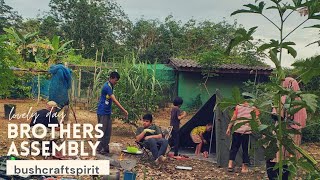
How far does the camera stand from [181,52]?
943 inches

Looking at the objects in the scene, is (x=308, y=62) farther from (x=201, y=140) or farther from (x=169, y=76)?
(x=169, y=76)

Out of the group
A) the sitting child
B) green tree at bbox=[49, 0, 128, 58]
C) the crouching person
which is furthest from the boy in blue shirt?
green tree at bbox=[49, 0, 128, 58]

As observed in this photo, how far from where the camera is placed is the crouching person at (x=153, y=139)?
7445 mm

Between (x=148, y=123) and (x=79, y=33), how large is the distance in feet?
57.0

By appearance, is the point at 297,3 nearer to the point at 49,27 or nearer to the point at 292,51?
the point at 292,51

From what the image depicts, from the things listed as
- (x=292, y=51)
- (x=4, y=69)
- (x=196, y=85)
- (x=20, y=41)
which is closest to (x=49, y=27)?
(x=20, y=41)

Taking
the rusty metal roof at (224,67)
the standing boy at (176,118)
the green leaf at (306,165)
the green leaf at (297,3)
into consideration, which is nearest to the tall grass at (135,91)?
the standing boy at (176,118)

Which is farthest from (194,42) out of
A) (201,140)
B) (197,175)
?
(197,175)

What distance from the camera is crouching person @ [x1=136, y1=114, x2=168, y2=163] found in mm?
7445

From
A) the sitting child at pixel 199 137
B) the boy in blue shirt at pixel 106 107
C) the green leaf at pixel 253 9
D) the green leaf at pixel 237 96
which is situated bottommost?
the sitting child at pixel 199 137

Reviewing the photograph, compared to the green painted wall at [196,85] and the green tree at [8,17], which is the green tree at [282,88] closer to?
the green painted wall at [196,85]

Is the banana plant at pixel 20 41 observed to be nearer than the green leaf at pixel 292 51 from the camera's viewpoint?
No

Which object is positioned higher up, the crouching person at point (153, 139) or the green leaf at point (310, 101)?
the green leaf at point (310, 101)

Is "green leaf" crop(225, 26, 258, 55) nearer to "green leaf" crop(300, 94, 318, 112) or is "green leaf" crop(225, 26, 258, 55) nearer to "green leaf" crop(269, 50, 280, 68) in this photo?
"green leaf" crop(269, 50, 280, 68)
